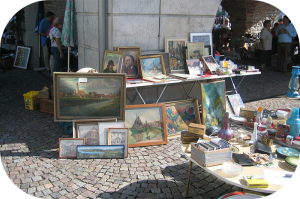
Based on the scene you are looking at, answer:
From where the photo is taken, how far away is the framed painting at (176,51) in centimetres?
520

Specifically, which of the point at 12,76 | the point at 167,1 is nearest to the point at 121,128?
the point at 167,1

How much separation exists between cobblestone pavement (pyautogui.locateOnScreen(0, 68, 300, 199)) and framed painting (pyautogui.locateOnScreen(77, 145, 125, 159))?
0.06 metres

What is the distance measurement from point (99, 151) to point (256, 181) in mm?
2178

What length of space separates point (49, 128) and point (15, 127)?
0.59m

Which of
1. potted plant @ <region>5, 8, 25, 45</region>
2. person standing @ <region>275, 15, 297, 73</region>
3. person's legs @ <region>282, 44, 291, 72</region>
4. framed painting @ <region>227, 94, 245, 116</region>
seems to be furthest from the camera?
person's legs @ <region>282, 44, 291, 72</region>

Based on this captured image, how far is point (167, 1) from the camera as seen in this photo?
5.02m

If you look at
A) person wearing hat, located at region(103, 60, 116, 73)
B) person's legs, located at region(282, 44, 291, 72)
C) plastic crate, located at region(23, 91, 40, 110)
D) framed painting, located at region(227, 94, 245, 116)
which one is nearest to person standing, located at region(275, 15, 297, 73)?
person's legs, located at region(282, 44, 291, 72)

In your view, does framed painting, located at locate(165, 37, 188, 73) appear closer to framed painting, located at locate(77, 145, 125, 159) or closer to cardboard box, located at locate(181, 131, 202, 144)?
framed painting, located at locate(77, 145, 125, 159)

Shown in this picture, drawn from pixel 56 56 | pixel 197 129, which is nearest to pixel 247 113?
pixel 197 129

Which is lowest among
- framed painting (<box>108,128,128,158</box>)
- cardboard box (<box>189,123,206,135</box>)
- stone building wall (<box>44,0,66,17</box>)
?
framed painting (<box>108,128,128,158</box>)

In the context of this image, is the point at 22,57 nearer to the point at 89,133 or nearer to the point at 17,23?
the point at 17,23

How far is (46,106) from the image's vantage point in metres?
5.46

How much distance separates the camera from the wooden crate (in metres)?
5.39

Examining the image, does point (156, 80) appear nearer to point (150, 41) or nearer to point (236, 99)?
point (150, 41)
